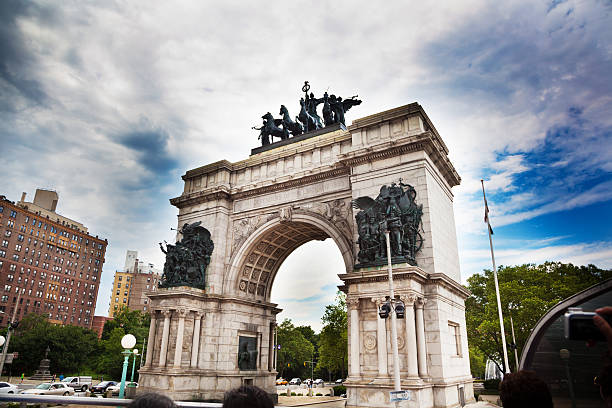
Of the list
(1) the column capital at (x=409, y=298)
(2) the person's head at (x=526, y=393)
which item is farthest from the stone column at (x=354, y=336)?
(2) the person's head at (x=526, y=393)

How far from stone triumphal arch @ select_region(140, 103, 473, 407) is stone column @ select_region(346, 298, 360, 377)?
69mm

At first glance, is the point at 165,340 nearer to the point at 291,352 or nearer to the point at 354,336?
the point at 354,336

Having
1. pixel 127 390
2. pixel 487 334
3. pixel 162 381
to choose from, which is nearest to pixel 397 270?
pixel 162 381

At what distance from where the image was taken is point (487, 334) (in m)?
46.9

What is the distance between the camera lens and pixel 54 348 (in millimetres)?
62375

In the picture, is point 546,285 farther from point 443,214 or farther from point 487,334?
point 443,214

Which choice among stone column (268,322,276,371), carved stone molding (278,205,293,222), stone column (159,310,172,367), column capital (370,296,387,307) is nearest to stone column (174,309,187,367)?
stone column (159,310,172,367)

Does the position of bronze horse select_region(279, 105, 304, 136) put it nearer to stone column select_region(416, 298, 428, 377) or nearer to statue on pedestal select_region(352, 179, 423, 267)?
statue on pedestal select_region(352, 179, 423, 267)

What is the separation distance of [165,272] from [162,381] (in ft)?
25.7

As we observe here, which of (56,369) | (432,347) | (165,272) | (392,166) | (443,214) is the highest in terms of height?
(392,166)

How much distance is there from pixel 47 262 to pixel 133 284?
1459 inches

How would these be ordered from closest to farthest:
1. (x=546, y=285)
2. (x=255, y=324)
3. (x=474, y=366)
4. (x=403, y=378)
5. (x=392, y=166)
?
(x=403, y=378)
(x=392, y=166)
(x=255, y=324)
(x=546, y=285)
(x=474, y=366)

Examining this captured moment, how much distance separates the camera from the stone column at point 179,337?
27.9m

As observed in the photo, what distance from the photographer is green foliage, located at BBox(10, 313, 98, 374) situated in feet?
202
